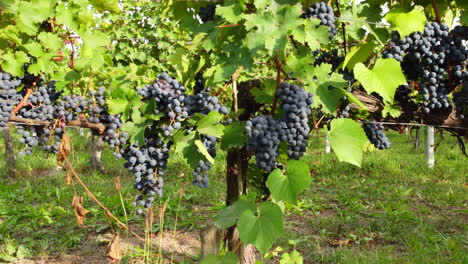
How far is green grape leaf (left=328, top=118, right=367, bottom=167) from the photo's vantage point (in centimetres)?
185

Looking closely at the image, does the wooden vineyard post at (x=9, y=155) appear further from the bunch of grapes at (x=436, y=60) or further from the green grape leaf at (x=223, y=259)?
the bunch of grapes at (x=436, y=60)

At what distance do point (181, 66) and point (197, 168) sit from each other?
657mm

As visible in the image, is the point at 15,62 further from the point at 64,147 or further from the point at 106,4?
the point at 106,4

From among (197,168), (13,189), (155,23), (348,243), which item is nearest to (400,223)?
(348,243)

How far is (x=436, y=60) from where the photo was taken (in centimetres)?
241

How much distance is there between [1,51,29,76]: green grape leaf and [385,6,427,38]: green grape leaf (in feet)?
6.98

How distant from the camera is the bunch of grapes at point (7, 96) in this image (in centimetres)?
236

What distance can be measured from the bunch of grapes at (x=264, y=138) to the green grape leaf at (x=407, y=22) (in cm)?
80

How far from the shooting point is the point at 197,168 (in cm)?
231

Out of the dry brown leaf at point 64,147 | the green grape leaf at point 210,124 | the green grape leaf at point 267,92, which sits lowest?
the dry brown leaf at point 64,147

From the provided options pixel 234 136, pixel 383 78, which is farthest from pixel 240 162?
pixel 383 78

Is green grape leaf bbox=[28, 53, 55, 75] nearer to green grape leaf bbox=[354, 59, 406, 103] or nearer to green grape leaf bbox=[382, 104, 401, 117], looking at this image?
green grape leaf bbox=[354, 59, 406, 103]

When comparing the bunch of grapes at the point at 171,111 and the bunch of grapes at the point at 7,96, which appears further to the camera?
the bunch of grapes at the point at 7,96

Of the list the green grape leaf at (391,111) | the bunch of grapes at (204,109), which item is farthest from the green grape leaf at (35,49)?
the green grape leaf at (391,111)
